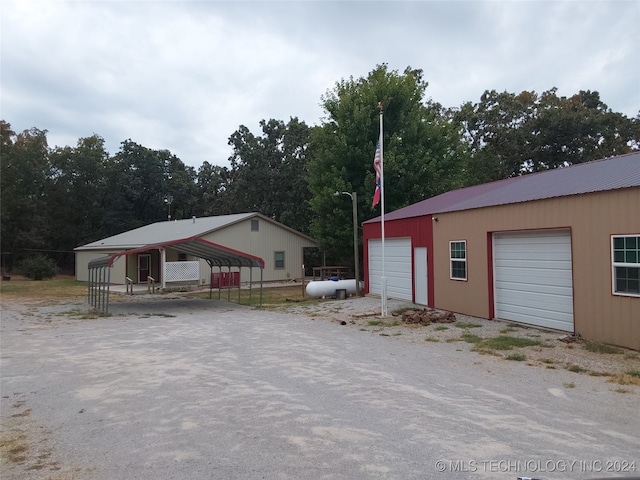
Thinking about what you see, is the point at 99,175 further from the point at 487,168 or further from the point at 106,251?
the point at 487,168

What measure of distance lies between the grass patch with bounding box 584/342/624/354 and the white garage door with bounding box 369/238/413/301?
7.91m

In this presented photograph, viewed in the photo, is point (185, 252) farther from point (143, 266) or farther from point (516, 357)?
point (516, 357)

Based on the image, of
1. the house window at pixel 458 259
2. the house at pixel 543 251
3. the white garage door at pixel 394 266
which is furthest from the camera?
the white garage door at pixel 394 266

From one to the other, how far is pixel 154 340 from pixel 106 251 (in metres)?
25.6

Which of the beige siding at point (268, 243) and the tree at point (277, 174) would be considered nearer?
the beige siding at point (268, 243)

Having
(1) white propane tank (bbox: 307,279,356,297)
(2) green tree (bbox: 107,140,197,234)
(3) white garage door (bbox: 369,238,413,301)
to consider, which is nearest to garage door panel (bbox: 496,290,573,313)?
(3) white garage door (bbox: 369,238,413,301)

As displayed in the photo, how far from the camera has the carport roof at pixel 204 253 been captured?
56.2ft

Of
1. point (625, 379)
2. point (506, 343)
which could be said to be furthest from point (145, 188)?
point (625, 379)

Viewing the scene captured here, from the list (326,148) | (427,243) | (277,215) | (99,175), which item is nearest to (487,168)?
(326,148)

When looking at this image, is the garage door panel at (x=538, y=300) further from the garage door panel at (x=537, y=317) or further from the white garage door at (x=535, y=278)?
the garage door panel at (x=537, y=317)

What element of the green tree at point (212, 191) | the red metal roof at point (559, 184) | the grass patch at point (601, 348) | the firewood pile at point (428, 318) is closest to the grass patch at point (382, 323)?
the firewood pile at point (428, 318)

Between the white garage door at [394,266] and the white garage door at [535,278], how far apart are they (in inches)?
187

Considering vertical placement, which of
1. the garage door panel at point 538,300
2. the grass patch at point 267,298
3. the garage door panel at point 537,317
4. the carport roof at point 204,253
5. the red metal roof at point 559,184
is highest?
the red metal roof at point 559,184

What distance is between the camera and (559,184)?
37.9 ft
